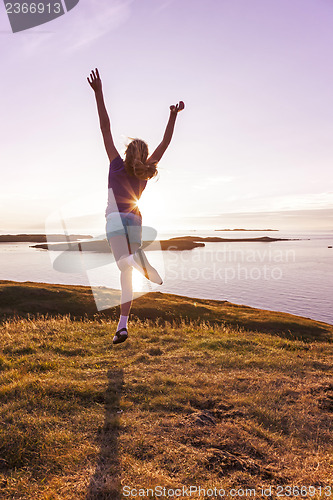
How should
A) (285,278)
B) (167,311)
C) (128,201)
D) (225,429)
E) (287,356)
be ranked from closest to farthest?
(225,429) → (128,201) → (287,356) → (167,311) → (285,278)

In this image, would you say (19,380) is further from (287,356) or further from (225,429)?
(287,356)

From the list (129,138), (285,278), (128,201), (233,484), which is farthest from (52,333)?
(285,278)

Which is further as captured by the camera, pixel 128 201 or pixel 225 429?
pixel 128 201

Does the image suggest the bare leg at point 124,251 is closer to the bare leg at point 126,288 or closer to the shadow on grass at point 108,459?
the bare leg at point 126,288

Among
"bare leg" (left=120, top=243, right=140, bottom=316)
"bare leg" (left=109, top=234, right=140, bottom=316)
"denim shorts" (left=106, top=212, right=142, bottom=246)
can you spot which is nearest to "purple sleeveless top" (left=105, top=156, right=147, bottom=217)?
"denim shorts" (left=106, top=212, right=142, bottom=246)

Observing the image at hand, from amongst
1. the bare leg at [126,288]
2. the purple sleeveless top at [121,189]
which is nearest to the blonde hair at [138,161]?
the purple sleeveless top at [121,189]

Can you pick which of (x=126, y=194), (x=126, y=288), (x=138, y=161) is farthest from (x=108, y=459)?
(x=138, y=161)

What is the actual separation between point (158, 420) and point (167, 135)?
5.02 meters

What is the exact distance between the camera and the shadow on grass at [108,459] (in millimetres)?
3160

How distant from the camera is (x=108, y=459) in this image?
366 cm

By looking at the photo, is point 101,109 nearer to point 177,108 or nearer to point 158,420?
point 177,108

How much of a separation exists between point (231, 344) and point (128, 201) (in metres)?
6.16

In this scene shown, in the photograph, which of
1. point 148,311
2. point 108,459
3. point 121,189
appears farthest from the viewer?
point 148,311

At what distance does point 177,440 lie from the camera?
13.4 feet
